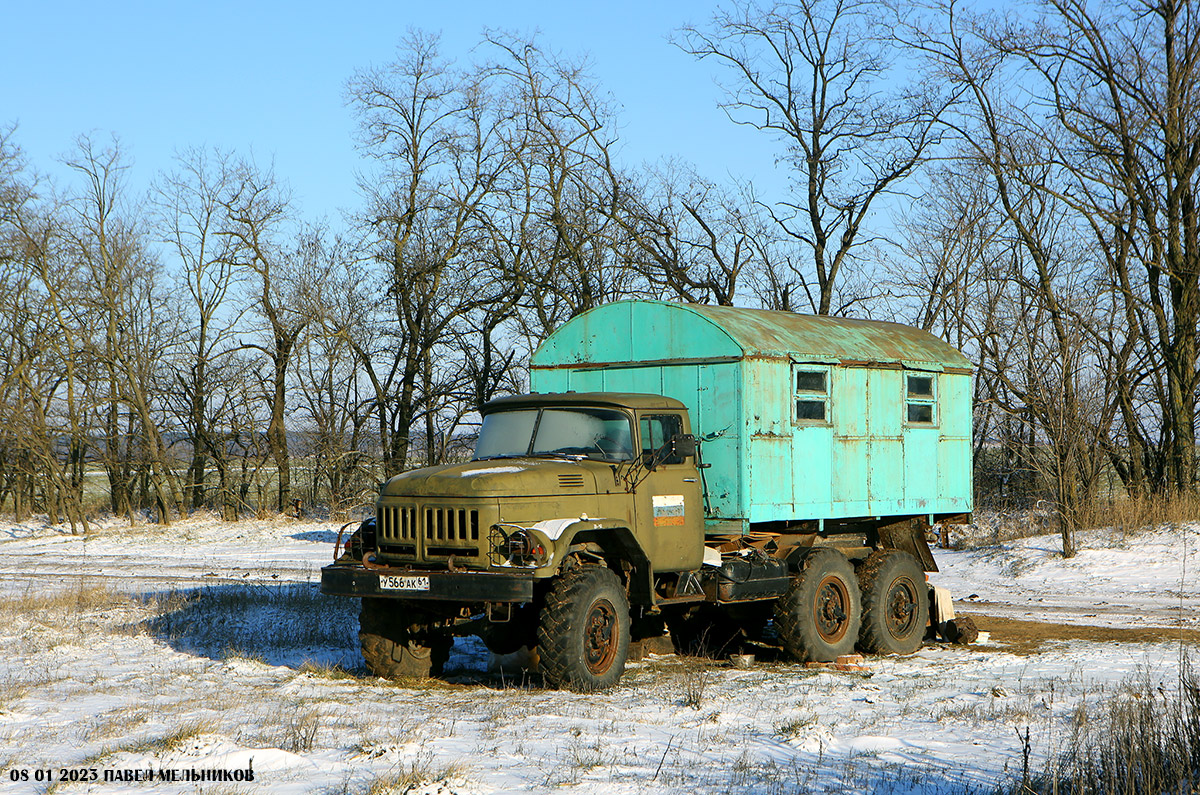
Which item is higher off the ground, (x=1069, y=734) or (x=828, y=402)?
(x=828, y=402)

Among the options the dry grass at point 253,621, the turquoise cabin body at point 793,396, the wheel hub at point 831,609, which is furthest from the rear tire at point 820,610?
the dry grass at point 253,621

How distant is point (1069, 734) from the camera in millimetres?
7215

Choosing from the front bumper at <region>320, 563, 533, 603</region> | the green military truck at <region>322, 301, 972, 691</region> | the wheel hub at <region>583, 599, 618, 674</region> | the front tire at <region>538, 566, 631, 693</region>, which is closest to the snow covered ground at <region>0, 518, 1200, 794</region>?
the front tire at <region>538, 566, 631, 693</region>

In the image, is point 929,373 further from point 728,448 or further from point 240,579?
point 240,579

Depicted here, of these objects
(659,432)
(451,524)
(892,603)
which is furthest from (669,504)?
(892,603)

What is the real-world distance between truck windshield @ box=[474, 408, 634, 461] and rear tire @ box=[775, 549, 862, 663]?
2574 millimetres

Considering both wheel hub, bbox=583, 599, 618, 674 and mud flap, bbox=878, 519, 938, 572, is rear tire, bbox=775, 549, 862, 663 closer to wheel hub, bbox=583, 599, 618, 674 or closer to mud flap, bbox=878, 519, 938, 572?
mud flap, bbox=878, 519, 938, 572

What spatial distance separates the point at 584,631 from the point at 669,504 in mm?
1688

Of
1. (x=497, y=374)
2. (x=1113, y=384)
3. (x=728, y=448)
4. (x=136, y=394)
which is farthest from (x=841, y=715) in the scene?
(x=136, y=394)

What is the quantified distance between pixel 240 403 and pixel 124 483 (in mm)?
5910

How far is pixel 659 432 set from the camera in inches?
407

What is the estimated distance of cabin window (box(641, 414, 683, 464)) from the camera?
10.1 meters

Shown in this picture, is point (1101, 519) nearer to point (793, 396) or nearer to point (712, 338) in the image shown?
point (793, 396)

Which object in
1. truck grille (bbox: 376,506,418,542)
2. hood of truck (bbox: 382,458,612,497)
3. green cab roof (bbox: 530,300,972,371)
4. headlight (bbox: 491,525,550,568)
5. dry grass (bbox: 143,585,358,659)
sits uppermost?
green cab roof (bbox: 530,300,972,371)
